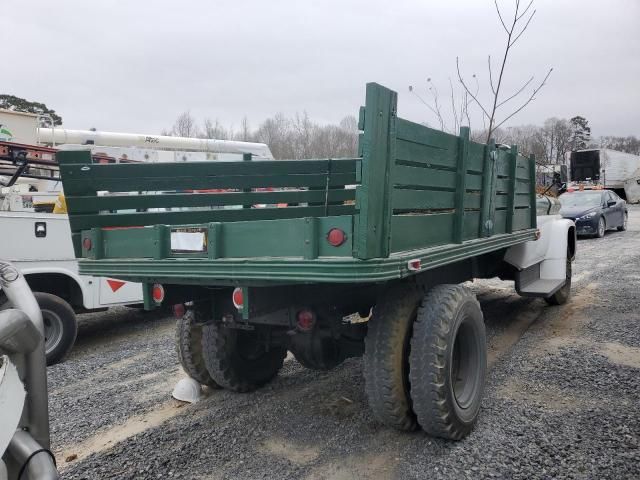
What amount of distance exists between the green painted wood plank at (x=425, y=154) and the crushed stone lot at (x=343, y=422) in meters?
1.77

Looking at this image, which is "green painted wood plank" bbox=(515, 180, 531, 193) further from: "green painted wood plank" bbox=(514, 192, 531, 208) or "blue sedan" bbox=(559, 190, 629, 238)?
"blue sedan" bbox=(559, 190, 629, 238)

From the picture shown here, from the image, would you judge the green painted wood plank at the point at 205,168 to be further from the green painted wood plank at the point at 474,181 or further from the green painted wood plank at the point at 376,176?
the green painted wood plank at the point at 376,176

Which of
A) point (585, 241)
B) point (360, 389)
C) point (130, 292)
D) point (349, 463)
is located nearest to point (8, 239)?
point (130, 292)

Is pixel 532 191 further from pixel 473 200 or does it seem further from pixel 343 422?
pixel 343 422

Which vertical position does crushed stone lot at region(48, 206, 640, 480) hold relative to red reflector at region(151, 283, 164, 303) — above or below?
below

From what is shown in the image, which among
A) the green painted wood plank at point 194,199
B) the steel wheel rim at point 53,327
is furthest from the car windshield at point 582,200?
the steel wheel rim at point 53,327

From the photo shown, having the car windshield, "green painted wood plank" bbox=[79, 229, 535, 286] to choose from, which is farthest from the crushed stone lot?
the car windshield

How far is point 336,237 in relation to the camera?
2.67 m

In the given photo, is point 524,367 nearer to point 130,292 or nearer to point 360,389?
point 360,389

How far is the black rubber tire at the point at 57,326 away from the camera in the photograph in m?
5.59

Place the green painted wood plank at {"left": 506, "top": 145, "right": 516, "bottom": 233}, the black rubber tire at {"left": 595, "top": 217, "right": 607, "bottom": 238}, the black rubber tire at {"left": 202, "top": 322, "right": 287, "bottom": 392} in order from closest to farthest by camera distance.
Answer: the black rubber tire at {"left": 202, "top": 322, "right": 287, "bottom": 392} < the green painted wood plank at {"left": 506, "top": 145, "right": 516, "bottom": 233} < the black rubber tire at {"left": 595, "top": 217, "right": 607, "bottom": 238}

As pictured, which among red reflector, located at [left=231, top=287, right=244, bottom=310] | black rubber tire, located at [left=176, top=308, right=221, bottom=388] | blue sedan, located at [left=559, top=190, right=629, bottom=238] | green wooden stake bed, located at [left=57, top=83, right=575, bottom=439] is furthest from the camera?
blue sedan, located at [left=559, top=190, right=629, bottom=238]

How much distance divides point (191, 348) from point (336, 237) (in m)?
2.08

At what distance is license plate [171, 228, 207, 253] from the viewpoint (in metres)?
3.12
